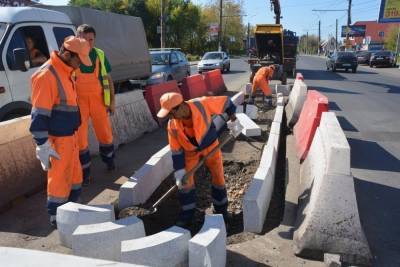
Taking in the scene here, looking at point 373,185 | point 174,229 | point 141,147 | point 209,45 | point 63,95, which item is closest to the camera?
point 174,229

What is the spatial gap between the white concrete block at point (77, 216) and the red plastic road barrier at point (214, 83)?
11.9 meters

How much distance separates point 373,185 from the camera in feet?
20.3

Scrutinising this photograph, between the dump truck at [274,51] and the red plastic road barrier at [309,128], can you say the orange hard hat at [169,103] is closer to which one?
the red plastic road barrier at [309,128]

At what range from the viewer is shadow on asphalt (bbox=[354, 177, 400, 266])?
4.11 m

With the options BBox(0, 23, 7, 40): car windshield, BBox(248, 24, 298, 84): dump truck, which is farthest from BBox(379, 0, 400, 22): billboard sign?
BBox(0, 23, 7, 40): car windshield

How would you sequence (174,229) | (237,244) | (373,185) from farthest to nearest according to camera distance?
(373,185) → (237,244) → (174,229)

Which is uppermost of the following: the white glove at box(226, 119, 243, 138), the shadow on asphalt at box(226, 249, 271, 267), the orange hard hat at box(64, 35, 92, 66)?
the orange hard hat at box(64, 35, 92, 66)

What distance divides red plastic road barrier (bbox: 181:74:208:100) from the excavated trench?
4.84 metres

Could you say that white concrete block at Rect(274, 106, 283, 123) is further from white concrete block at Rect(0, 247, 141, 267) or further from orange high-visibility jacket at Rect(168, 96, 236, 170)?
white concrete block at Rect(0, 247, 141, 267)

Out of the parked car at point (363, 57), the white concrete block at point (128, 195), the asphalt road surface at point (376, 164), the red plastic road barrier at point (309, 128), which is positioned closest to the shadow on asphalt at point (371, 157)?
the asphalt road surface at point (376, 164)

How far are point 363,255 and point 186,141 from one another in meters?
1.98

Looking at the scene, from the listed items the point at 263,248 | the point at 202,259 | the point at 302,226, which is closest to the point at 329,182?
the point at 302,226

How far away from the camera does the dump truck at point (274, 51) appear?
20.7 m

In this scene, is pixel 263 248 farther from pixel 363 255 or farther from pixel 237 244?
pixel 363 255
